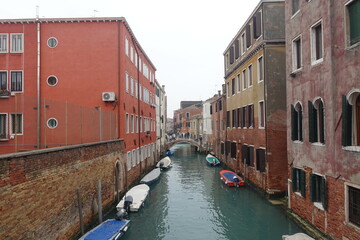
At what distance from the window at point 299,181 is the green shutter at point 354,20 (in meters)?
5.54

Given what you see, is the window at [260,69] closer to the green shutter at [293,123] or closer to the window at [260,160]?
the window at [260,160]

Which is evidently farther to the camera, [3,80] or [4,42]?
[3,80]

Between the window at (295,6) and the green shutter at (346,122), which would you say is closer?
the green shutter at (346,122)

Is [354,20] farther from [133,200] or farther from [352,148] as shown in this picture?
[133,200]

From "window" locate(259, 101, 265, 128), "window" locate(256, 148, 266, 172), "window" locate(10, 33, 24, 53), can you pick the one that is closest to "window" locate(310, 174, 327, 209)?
"window" locate(256, 148, 266, 172)

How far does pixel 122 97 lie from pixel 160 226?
8.09m

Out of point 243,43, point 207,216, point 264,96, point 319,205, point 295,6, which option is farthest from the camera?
point 243,43

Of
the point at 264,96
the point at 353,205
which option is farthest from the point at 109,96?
the point at 353,205

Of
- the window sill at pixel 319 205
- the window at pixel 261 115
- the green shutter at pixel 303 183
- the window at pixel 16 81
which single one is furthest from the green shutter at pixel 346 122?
the window at pixel 16 81

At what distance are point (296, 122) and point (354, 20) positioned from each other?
5090 millimetres

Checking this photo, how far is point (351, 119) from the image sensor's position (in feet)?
28.9

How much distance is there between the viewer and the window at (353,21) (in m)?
8.45

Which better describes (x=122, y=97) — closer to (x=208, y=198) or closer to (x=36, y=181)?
(x=208, y=198)

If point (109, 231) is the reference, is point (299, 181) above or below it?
above
